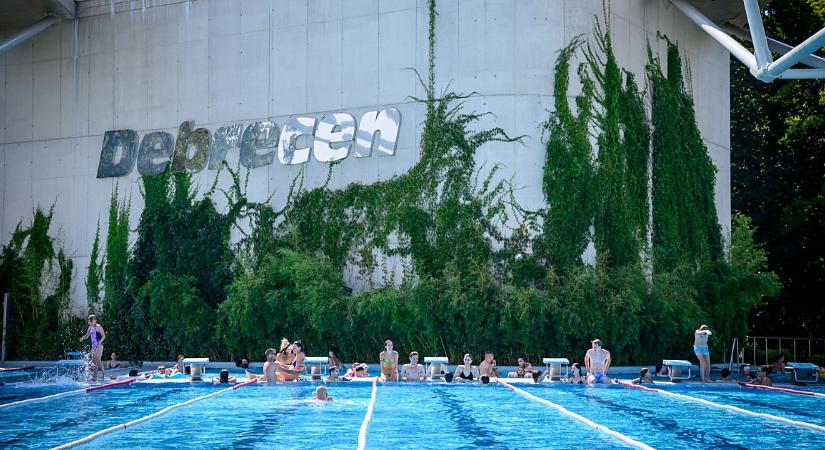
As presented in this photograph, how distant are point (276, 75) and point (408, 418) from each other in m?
14.6

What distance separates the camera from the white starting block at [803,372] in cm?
2045

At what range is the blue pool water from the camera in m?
12.2

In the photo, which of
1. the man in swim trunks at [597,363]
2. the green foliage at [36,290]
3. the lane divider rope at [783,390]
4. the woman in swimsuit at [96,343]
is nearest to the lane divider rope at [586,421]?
the man in swim trunks at [597,363]

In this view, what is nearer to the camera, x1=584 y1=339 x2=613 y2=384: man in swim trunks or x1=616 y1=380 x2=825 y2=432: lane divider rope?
x1=616 y1=380 x2=825 y2=432: lane divider rope

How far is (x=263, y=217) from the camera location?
87.9ft

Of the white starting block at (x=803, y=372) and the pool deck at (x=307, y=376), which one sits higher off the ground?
the white starting block at (x=803, y=372)

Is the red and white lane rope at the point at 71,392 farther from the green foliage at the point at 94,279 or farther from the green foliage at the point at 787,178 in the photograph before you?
the green foliage at the point at 787,178

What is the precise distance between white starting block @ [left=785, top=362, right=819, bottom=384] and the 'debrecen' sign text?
10.3m

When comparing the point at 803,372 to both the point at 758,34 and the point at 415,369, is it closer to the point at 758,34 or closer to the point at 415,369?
the point at 758,34

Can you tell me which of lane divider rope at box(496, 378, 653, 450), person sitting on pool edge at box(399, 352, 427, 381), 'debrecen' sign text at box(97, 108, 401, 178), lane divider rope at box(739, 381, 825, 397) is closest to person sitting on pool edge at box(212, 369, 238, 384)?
person sitting on pool edge at box(399, 352, 427, 381)

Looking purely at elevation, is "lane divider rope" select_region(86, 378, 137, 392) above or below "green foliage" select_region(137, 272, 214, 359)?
below

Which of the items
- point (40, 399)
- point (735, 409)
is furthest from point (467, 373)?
point (40, 399)

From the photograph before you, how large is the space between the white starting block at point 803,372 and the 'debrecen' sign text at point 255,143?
1026 cm

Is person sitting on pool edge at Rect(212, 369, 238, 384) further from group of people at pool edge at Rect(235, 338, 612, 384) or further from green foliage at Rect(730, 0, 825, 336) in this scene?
green foliage at Rect(730, 0, 825, 336)
